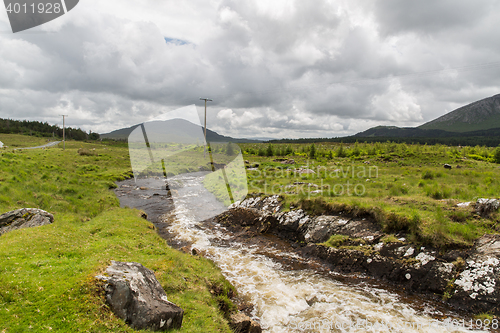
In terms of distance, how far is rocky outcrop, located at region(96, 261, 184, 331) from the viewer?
6.00 meters

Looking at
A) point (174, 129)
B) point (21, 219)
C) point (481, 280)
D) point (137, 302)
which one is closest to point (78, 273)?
point (137, 302)

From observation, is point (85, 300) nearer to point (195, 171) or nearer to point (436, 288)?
point (436, 288)

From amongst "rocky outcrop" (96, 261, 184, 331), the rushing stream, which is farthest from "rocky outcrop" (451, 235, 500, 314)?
"rocky outcrop" (96, 261, 184, 331)

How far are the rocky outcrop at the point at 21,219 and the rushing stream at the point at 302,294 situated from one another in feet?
25.5

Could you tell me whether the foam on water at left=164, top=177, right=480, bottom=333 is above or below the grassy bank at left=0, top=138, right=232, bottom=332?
below

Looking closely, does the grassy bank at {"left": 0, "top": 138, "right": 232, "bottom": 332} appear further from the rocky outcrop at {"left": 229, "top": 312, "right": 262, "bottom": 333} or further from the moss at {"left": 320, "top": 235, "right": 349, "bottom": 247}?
the moss at {"left": 320, "top": 235, "right": 349, "bottom": 247}

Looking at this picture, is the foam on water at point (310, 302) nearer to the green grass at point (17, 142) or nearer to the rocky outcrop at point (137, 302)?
the rocky outcrop at point (137, 302)

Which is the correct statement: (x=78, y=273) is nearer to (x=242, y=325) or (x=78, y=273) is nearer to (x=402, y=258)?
(x=242, y=325)

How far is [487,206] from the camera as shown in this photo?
12.5 metres

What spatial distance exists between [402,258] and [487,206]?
5630mm

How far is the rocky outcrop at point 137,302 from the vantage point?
600 centimetres

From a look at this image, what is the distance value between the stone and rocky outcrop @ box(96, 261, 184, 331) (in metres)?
15.8

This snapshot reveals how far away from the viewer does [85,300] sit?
591cm

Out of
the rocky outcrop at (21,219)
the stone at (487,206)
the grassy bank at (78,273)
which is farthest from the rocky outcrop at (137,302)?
the stone at (487,206)
